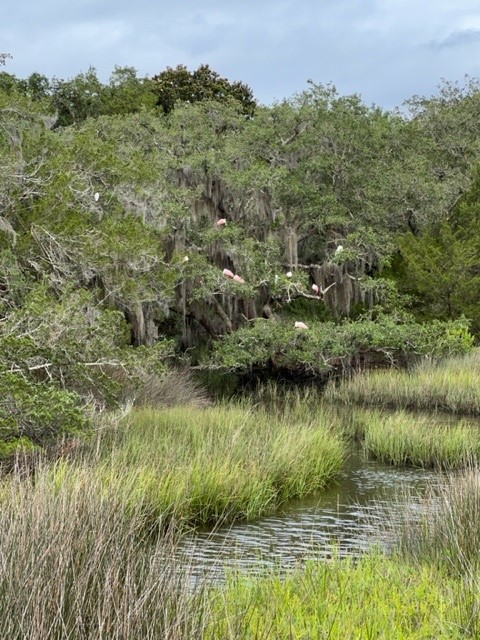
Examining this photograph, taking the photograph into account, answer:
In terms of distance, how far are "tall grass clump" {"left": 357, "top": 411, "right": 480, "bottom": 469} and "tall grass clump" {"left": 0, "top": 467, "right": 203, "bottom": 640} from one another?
23.9 feet

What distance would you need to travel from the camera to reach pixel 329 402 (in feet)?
56.6

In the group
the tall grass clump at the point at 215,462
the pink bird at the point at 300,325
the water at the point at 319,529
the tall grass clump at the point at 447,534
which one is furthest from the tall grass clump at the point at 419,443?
the pink bird at the point at 300,325

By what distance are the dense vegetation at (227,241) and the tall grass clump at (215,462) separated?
0.80 m

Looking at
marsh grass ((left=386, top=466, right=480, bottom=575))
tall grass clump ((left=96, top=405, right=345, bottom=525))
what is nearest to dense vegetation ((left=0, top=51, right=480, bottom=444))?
tall grass clump ((left=96, top=405, right=345, bottom=525))

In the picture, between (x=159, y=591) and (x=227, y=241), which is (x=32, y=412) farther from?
(x=227, y=241)

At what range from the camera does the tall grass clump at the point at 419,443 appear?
11.2 m

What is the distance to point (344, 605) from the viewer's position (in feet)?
14.9

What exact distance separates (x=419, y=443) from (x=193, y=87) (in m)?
25.4

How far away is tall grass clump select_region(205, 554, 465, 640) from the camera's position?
13.1 ft

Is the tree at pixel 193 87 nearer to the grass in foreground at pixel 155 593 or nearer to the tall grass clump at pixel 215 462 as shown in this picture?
the tall grass clump at pixel 215 462

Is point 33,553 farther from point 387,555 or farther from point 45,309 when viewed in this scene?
point 45,309

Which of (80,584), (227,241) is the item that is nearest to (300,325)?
(227,241)

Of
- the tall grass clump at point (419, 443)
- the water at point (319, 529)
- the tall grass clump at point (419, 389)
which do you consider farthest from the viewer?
the tall grass clump at point (419, 389)

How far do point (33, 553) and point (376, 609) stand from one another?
6.03 ft
